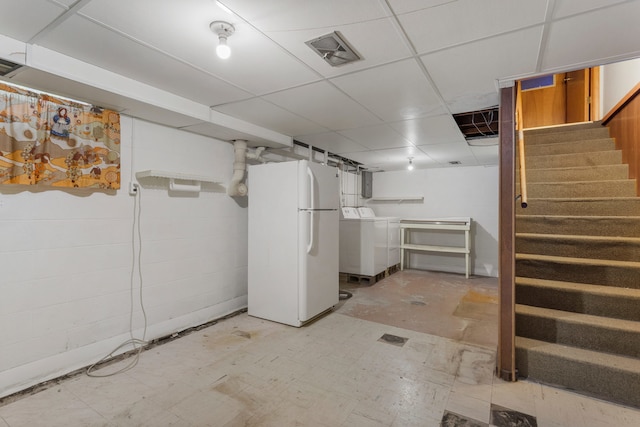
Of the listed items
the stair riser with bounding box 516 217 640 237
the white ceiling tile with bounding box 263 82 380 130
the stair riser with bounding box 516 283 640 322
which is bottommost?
the stair riser with bounding box 516 283 640 322

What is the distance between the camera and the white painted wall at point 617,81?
310 cm

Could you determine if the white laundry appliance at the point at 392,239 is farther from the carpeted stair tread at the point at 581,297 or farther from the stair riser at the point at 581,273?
the carpeted stair tread at the point at 581,297

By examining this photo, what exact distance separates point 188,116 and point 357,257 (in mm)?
3405

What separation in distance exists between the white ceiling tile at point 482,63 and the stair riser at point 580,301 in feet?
5.54

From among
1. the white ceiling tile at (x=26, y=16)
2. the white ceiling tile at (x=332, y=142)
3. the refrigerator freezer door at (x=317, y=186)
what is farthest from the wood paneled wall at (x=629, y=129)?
the white ceiling tile at (x=26, y=16)

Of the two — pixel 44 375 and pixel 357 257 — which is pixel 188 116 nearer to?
pixel 44 375

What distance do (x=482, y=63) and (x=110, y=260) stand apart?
326cm

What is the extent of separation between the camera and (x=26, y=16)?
60.4 inches

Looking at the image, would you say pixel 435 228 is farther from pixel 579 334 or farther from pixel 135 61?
pixel 135 61

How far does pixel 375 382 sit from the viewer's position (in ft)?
7.22

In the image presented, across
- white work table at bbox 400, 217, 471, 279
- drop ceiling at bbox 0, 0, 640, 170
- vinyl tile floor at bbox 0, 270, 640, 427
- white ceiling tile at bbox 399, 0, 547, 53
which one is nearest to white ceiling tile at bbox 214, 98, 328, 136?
drop ceiling at bbox 0, 0, 640, 170

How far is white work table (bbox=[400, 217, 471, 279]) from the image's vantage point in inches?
213

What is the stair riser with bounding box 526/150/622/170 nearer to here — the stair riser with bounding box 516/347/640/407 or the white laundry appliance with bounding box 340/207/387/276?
the white laundry appliance with bounding box 340/207/387/276

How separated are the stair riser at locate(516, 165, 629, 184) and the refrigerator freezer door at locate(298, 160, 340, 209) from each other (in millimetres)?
2350
